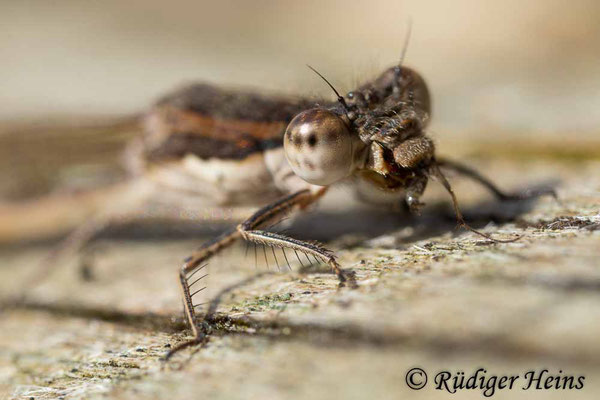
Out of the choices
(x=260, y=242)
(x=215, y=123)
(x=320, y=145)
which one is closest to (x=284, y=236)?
(x=260, y=242)

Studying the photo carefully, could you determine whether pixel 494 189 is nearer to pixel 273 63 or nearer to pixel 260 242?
pixel 260 242

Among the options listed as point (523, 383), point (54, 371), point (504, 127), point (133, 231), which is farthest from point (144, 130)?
point (523, 383)

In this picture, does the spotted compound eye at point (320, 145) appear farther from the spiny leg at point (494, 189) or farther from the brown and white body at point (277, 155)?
the spiny leg at point (494, 189)

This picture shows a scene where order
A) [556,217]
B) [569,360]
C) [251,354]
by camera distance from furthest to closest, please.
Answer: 1. [556,217]
2. [251,354]
3. [569,360]

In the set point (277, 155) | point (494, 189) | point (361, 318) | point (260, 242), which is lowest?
point (361, 318)

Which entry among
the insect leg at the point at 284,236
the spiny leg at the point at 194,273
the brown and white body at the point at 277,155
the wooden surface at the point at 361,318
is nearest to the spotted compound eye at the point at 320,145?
the brown and white body at the point at 277,155

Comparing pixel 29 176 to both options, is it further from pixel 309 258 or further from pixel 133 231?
pixel 309 258

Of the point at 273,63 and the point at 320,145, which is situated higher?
the point at 273,63
